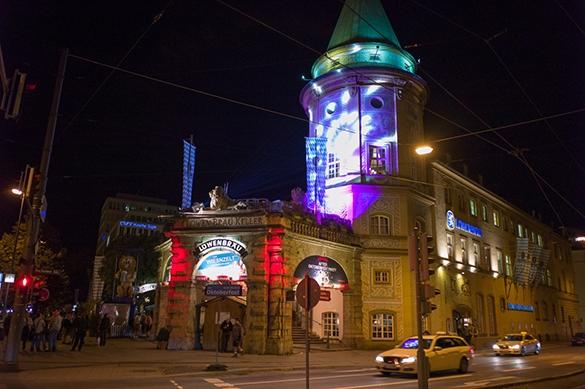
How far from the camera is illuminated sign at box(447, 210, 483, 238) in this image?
132 ft

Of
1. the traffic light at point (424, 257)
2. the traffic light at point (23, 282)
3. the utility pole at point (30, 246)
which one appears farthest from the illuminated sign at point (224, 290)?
the traffic light at point (424, 257)

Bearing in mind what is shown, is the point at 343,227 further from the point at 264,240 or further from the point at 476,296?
the point at 476,296

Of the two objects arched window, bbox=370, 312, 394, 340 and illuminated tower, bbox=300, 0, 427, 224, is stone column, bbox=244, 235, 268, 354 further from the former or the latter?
arched window, bbox=370, 312, 394, 340

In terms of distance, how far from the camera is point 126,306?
35.7 metres

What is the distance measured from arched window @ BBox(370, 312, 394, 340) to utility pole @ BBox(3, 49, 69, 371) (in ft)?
70.2

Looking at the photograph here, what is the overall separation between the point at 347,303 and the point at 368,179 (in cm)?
854

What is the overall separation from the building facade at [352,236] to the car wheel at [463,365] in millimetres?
8264

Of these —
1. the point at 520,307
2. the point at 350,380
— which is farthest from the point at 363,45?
the point at 520,307

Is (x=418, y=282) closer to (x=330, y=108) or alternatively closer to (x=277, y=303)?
(x=277, y=303)

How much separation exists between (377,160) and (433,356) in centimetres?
1903

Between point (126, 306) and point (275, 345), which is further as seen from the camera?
point (126, 306)

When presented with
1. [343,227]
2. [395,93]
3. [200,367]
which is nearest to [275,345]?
[200,367]

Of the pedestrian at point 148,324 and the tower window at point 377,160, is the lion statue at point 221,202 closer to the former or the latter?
the tower window at point 377,160

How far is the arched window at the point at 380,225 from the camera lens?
3394 cm
